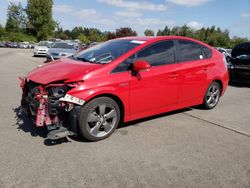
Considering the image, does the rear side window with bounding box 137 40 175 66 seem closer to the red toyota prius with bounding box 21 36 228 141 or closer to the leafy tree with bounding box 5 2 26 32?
the red toyota prius with bounding box 21 36 228 141

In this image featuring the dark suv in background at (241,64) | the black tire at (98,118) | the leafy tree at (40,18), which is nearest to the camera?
the black tire at (98,118)

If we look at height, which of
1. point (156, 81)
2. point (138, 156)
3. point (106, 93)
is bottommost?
point (138, 156)

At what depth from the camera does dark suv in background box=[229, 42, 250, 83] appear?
9.55 metres

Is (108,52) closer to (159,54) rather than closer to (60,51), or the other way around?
(159,54)

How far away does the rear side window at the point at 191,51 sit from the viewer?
553 centimetres

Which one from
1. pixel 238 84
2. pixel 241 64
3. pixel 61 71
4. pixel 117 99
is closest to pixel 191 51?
pixel 117 99

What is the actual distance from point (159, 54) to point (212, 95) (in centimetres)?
205

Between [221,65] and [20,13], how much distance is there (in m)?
67.5

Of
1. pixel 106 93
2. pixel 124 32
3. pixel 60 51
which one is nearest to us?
pixel 106 93

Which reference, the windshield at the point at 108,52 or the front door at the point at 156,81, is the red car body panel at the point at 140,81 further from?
the windshield at the point at 108,52

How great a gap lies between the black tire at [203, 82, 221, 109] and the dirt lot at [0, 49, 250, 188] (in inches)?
31.3

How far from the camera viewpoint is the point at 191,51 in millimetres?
5773

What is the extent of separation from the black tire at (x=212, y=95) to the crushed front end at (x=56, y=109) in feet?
10.9

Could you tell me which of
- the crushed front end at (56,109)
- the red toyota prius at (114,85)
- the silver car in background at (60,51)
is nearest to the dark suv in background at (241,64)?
the red toyota prius at (114,85)
